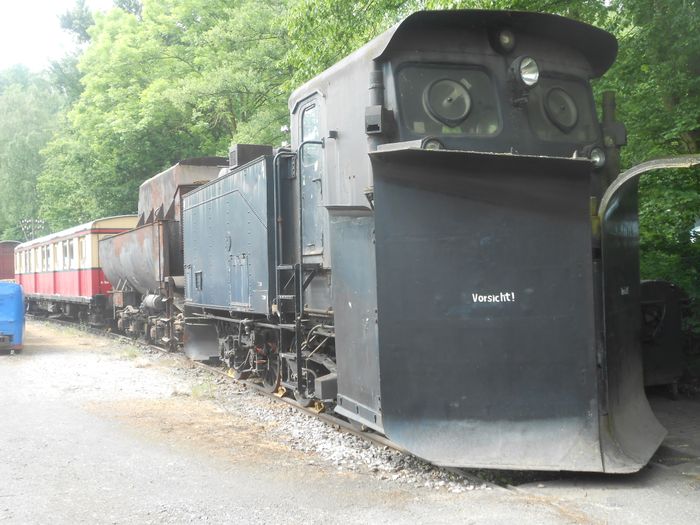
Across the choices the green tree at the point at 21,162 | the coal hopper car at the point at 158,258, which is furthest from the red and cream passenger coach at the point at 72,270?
the green tree at the point at 21,162

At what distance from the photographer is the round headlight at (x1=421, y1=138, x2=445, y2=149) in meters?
5.33

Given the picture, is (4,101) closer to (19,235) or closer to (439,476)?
(19,235)

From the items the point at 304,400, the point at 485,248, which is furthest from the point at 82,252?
the point at 485,248

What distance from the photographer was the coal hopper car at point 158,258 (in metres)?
14.2

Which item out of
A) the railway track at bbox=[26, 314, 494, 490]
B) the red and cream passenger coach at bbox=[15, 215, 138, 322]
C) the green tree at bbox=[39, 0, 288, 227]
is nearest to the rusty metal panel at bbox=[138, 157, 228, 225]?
the railway track at bbox=[26, 314, 494, 490]

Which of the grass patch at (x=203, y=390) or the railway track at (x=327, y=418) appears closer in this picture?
the railway track at (x=327, y=418)

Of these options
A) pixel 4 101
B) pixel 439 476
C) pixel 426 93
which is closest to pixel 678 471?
pixel 439 476

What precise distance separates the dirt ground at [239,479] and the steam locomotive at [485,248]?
286 millimetres

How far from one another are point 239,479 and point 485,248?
254 centimetres

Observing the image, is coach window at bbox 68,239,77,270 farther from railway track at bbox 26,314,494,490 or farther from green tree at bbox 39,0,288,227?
railway track at bbox 26,314,494,490

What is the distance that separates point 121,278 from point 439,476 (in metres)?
13.6

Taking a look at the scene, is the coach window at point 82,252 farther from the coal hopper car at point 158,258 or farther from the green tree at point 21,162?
the green tree at point 21,162

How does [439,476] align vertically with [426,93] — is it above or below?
below

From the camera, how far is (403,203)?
17.1 feet
